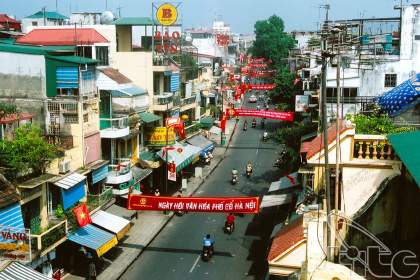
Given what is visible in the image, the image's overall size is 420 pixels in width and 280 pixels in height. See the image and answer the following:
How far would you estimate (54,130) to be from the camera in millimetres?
27438

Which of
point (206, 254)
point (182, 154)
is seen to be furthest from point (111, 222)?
point (182, 154)

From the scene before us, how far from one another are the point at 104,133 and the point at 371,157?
63.0ft

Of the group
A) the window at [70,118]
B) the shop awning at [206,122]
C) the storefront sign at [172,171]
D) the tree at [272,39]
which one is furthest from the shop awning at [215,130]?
the tree at [272,39]

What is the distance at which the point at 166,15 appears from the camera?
44.6 m

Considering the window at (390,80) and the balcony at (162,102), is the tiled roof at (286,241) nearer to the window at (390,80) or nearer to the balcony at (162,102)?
the window at (390,80)

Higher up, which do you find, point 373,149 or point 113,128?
point 373,149

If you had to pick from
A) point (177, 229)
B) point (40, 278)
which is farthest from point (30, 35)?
point (40, 278)

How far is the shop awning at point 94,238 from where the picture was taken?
80.2 feet

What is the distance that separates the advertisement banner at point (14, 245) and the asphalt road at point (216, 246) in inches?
263

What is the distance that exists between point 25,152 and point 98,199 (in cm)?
614

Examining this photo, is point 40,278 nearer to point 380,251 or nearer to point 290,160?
point 380,251

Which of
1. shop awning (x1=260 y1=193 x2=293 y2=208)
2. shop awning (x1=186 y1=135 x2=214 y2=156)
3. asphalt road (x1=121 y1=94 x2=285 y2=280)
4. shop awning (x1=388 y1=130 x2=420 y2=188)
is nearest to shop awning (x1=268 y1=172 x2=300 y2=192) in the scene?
shop awning (x1=260 y1=193 x2=293 y2=208)

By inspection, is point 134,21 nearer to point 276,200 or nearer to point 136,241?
point 136,241

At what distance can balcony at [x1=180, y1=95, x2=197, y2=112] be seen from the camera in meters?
48.0
